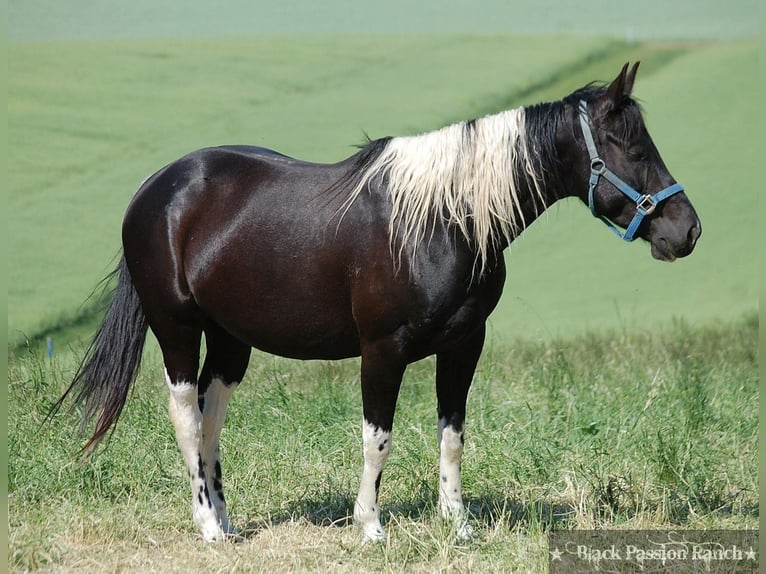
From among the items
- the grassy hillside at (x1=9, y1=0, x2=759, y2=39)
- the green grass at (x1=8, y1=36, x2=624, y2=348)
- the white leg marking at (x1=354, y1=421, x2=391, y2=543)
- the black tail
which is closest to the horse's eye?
the white leg marking at (x1=354, y1=421, x2=391, y2=543)

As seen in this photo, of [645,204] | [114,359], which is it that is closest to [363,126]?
[114,359]

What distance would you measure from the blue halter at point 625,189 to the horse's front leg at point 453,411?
2.84 ft

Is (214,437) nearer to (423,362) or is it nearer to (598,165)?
(598,165)

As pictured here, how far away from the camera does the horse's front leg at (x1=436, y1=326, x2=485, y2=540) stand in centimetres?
456

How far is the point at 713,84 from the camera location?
12719 millimetres

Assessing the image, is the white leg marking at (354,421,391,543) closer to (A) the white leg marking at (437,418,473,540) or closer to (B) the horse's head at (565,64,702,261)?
(A) the white leg marking at (437,418,473,540)

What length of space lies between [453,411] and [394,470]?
3.37 feet

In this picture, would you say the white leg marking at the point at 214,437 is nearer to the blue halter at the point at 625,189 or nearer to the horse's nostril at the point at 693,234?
the blue halter at the point at 625,189

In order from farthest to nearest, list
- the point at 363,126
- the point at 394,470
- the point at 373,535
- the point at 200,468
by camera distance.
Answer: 1. the point at 363,126
2. the point at 394,470
3. the point at 200,468
4. the point at 373,535

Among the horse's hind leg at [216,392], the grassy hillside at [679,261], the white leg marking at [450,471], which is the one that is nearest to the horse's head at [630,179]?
the white leg marking at [450,471]

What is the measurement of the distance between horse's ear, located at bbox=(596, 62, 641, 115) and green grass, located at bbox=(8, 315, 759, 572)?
1.94 m

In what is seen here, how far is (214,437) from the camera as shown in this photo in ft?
16.1

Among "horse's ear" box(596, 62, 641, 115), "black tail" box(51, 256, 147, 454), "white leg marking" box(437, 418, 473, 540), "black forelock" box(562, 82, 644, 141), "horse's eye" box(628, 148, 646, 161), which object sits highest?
"horse's ear" box(596, 62, 641, 115)

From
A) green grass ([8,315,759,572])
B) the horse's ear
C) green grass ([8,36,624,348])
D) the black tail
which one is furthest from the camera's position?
green grass ([8,36,624,348])
